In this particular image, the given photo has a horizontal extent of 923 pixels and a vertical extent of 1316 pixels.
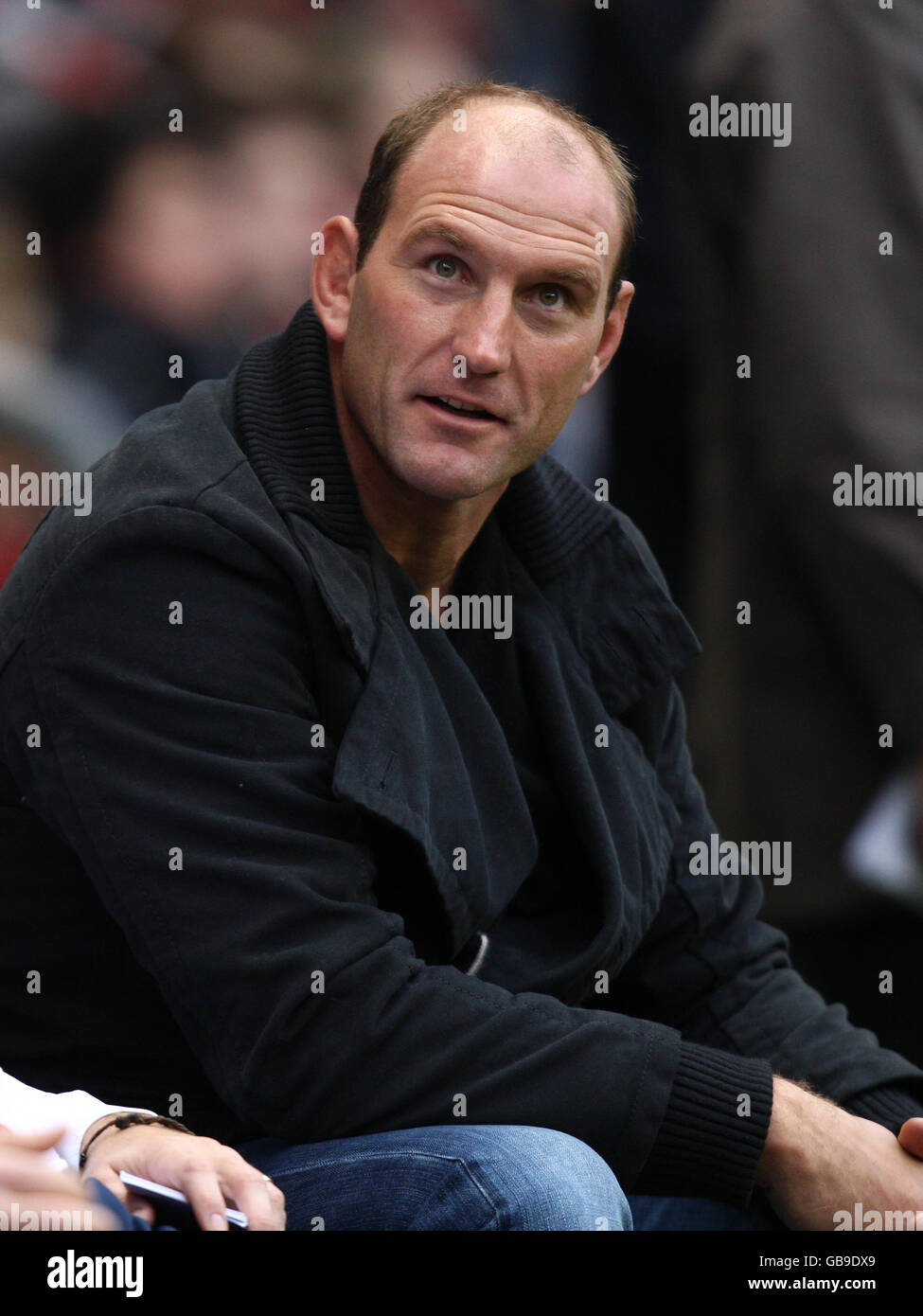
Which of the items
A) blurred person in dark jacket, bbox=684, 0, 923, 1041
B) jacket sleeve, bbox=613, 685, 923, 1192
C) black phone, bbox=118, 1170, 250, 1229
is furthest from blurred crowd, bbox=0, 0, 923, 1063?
black phone, bbox=118, 1170, 250, 1229

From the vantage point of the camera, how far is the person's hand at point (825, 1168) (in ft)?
7.59

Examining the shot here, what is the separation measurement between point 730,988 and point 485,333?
1.05 metres

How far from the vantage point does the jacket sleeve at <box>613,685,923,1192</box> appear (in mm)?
2699

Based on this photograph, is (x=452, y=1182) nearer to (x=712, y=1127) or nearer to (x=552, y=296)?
(x=712, y=1127)

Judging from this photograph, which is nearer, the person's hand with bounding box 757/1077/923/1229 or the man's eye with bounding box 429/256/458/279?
the person's hand with bounding box 757/1077/923/1229

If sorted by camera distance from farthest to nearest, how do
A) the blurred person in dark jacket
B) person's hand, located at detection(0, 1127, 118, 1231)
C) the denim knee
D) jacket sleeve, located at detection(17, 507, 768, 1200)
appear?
the blurred person in dark jacket → jacket sleeve, located at detection(17, 507, 768, 1200) → the denim knee → person's hand, located at detection(0, 1127, 118, 1231)

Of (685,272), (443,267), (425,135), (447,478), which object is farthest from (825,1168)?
(685,272)

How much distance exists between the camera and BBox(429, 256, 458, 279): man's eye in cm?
244

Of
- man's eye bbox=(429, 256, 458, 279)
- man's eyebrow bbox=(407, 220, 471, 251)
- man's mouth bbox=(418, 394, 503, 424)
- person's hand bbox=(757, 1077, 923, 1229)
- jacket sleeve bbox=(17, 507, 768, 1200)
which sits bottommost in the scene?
person's hand bbox=(757, 1077, 923, 1229)

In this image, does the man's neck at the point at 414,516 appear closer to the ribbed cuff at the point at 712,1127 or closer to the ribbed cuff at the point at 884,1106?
the ribbed cuff at the point at 712,1127

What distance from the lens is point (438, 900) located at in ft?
7.59

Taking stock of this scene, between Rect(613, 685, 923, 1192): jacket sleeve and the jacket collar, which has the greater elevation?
the jacket collar

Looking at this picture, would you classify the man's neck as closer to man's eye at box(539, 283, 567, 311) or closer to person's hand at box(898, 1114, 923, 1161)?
man's eye at box(539, 283, 567, 311)

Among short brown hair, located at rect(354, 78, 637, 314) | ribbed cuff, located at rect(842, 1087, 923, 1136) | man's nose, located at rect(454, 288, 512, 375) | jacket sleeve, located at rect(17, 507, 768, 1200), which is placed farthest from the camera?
ribbed cuff, located at rect(842, 1087, 923, 1136)
